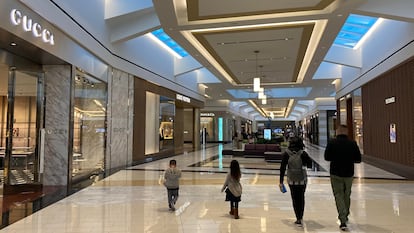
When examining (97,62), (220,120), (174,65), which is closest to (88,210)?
(97,62)

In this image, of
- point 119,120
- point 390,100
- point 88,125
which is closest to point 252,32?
point 390,100

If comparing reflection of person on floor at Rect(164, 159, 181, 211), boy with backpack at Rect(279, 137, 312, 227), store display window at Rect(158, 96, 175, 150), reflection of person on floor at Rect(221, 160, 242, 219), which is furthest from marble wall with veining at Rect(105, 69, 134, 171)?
boy with backpack at Rect(279, 137, 312, 227)

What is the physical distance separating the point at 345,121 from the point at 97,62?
13532 millimetres

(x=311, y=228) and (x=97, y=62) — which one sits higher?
(x=97, y=62)

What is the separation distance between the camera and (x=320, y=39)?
30.6 feet

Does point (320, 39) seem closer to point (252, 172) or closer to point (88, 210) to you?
Result: point (252, 172)

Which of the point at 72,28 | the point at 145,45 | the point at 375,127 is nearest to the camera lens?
the point at 72,28

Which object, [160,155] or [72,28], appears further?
[160,155]

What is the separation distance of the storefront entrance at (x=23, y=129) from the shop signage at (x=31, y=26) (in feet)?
4.66

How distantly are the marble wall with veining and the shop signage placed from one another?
3.77 m

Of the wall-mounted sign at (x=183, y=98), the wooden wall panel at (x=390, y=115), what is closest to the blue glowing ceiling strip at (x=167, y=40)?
the wall-mounted sign at (x=183, y=98)

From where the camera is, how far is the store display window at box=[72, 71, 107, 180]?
8.64 metres

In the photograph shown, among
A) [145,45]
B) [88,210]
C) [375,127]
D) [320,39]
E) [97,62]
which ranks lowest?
[88,210]

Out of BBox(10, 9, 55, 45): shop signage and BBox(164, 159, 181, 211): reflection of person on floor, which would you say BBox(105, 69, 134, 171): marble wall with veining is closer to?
BBox(10, 9, 55, 45): shop signage
